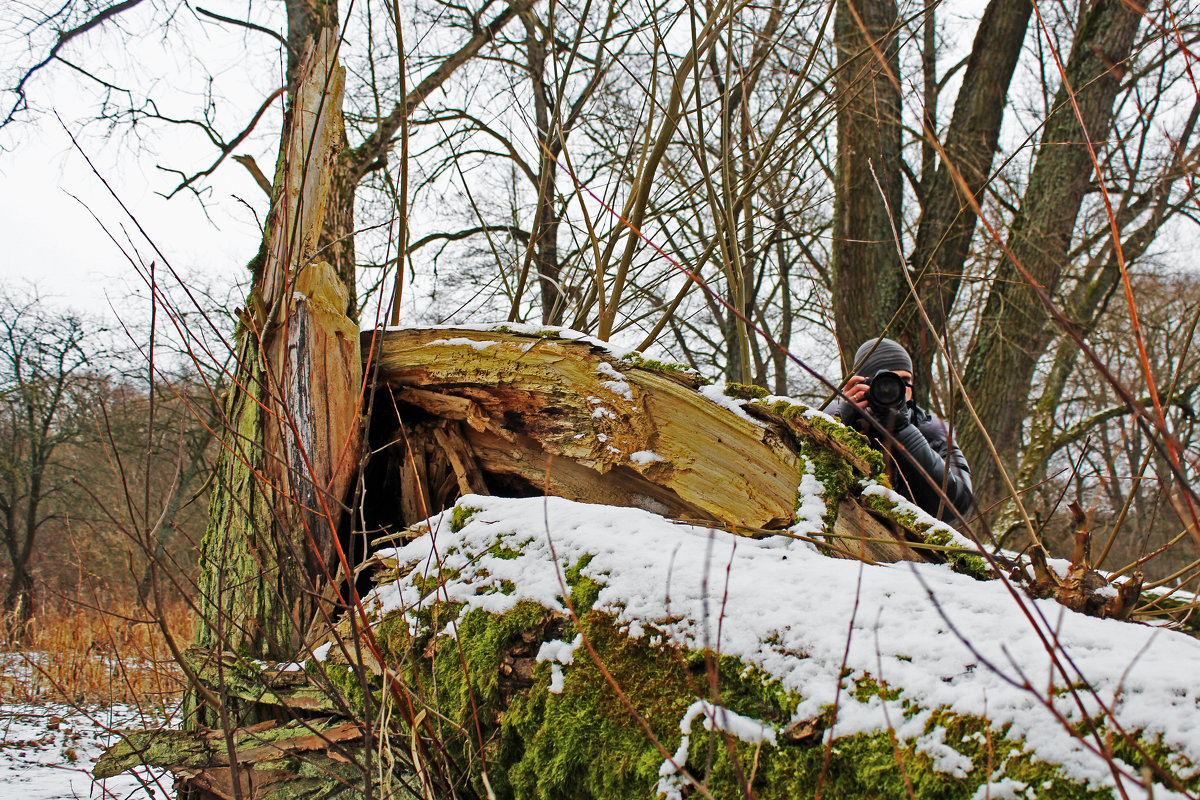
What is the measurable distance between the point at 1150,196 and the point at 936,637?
7445 millimetres

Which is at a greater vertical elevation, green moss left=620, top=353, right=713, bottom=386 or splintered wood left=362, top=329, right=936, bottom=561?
green moss left=620, top=353, right=713, bottom=386

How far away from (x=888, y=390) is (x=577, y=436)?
3.79 ft

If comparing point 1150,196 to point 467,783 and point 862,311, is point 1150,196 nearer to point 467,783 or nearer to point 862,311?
point 862,311

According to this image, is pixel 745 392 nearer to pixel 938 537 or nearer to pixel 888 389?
pixel 888 389

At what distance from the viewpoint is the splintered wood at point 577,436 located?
2.16 metres

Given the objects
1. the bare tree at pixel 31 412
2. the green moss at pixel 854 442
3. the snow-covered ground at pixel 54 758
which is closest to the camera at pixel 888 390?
the green moss at pixel 854 442

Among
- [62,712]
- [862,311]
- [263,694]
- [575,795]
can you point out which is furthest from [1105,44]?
[62,712]

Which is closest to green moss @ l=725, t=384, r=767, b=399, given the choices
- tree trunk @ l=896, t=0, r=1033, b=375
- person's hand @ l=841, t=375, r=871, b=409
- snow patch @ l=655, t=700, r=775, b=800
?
person's hand @ l=841, t=375, r=871, b=409

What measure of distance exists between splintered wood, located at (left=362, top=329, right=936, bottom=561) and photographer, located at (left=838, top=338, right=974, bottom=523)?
366 mm

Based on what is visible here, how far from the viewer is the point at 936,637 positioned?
3.82ft

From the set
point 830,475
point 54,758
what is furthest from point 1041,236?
point 54,758

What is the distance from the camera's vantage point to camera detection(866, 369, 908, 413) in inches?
88.3

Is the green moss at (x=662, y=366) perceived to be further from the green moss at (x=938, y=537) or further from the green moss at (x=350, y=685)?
the green moss at (x=350, y=685)

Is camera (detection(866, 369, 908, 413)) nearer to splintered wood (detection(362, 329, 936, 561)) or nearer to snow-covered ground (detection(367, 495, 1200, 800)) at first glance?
splintered wood (detection(362, 329, 936, 561))
